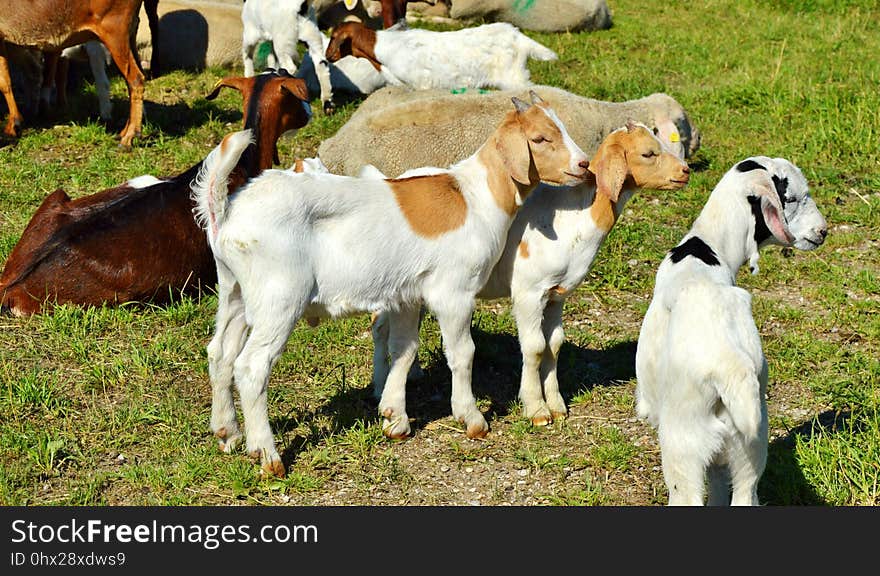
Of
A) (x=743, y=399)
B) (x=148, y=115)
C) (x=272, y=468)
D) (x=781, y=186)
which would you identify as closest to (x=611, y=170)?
(x=781, y=186)

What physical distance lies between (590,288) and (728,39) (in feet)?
22.6

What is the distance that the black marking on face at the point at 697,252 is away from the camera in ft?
16.7

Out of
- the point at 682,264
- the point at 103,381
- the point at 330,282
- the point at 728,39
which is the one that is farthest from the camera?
the point at 728,39

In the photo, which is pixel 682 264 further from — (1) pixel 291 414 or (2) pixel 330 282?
(1) pixel 291 414

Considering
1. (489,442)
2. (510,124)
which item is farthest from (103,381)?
(510,124)

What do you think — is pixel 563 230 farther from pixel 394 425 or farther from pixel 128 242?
pixel 128 242

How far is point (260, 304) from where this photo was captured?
532 cm

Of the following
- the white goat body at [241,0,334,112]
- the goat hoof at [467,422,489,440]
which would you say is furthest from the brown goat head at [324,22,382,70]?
the goat hoof at [467,422,489,440]

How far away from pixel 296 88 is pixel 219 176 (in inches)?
104

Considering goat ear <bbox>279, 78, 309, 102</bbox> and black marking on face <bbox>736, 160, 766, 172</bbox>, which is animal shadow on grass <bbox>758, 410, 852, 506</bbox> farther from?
goat ear <bbox>279, 78, 309, 102</bbox>

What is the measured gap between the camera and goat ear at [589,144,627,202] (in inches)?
233

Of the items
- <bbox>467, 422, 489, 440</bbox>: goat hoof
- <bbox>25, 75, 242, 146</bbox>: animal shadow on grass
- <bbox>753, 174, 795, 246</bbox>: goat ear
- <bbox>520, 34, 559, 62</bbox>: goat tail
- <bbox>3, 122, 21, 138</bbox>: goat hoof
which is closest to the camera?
<bbox>753, 174, 795, 246</bbox>: goat ear

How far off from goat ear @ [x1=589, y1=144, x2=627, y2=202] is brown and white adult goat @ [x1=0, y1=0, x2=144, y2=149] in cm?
558

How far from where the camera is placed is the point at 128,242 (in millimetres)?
7398
